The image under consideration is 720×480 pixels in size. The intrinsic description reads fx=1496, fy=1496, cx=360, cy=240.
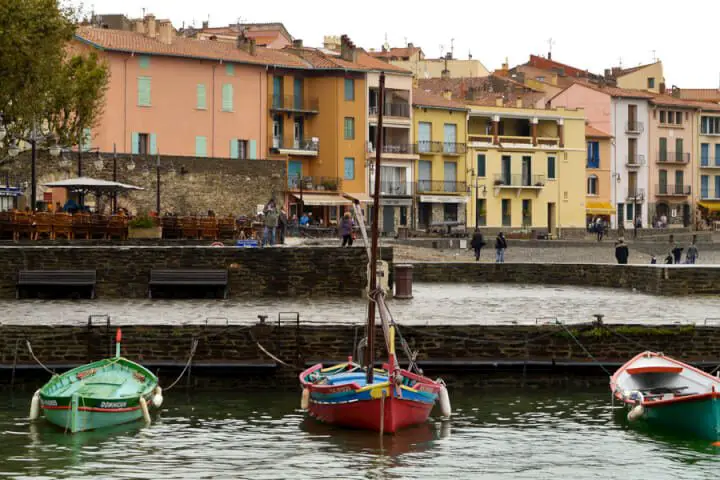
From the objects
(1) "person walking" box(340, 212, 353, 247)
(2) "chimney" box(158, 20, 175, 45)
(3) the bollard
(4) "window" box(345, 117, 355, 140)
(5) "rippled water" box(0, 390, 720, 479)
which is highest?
(2) "chimney" box(158, 20, 175, 45)

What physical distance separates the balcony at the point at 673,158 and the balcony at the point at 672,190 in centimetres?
173

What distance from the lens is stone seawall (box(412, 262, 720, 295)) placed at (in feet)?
124

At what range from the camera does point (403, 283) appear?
36000 millimetres

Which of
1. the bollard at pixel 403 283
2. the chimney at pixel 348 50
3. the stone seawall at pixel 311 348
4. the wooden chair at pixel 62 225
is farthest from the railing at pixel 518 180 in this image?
the stone seawall at pixel 311 348

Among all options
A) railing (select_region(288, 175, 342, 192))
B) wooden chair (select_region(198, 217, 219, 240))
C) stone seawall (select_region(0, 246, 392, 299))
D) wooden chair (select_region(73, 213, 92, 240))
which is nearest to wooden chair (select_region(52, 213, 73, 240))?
A: wooden chair (select_region(73, 213, 92, 240))

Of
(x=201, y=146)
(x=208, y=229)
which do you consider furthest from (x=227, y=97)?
(x=208, y=229)

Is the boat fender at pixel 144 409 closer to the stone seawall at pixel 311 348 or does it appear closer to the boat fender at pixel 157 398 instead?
the boat fender at pixel 157 398

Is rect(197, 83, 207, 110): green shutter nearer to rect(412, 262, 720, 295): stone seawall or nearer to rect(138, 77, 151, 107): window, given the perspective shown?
rect(138, 77, 151, 107): window

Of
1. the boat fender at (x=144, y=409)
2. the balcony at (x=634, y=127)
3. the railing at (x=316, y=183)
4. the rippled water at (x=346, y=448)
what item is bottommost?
the rippled water at (x=346, y=448)

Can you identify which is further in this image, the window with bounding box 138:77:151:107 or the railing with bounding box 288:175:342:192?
the railing with bounding box 288:175:342:192

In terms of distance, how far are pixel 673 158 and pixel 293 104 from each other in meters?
35.5

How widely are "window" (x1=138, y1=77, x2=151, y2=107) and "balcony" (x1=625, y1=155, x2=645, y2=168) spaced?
4112cm

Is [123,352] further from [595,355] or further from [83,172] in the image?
[83,172]

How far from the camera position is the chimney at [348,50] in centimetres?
8794
